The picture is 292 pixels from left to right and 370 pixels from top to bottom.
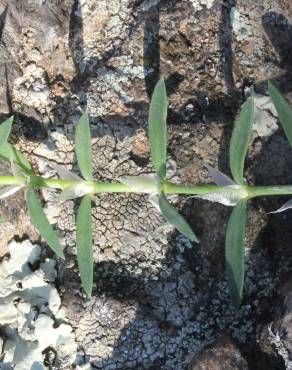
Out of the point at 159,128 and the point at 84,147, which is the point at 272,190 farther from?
the point at 84,147

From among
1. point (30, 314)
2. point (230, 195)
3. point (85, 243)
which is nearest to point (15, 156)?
point (85, 243)

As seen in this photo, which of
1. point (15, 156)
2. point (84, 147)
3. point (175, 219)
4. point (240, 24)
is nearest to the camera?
point (175, 219)

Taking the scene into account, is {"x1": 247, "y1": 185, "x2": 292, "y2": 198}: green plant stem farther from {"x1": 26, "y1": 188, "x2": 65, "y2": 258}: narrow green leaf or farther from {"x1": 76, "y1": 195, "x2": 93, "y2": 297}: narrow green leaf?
{"x1": 26, "y1": 188, "x2": 65, "y2": 258}: narrow green leaf

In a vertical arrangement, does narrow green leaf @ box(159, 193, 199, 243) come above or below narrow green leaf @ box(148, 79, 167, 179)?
below

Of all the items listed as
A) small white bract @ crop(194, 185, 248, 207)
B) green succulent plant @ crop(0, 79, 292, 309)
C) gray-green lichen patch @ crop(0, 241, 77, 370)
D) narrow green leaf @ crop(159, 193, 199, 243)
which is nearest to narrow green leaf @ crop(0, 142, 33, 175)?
green succulent plant @ crop(0, 79, 292, 309)

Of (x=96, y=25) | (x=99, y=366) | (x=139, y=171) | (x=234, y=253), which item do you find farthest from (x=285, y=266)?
(x=96, y=25)

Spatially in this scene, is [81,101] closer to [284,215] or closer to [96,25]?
[96,25]
